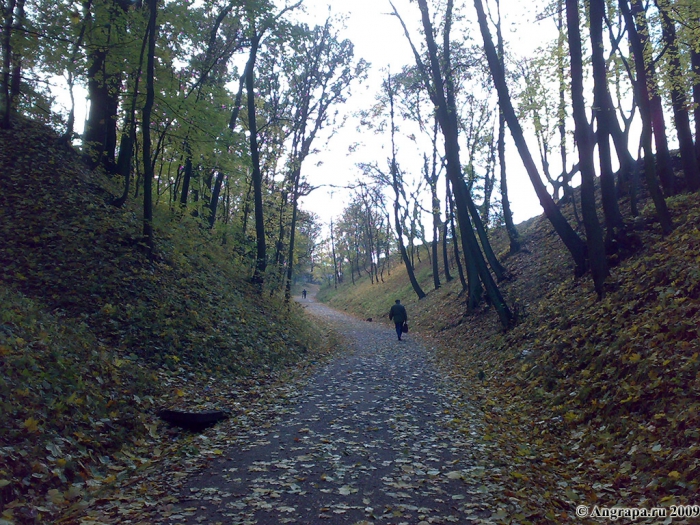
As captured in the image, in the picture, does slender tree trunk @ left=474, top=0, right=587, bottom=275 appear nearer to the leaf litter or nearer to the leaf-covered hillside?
the leaf litter

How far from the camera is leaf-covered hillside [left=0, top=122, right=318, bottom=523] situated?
5168 millimetres

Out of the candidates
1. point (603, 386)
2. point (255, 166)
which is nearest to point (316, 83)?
point (255, 166)

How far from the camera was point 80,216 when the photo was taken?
12.5 m

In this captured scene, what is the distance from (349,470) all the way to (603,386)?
161 inches

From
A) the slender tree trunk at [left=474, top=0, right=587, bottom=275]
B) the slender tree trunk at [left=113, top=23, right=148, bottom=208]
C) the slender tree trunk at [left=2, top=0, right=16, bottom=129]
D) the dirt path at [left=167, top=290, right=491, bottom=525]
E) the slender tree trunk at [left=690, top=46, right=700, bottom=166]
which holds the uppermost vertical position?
the slender tree trunk at [left=2, top=0, right=16, bottom=129]

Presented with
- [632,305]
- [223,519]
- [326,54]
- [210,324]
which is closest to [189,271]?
[210,324]

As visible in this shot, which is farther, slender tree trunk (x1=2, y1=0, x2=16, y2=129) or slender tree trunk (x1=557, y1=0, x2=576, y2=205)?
slender tree trunk (x1=557, y1=0, x2=576, y2=205)

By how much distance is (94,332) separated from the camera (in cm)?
874

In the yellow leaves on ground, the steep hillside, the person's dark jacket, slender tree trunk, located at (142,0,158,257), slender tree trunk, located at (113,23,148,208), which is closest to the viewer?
the steep hillside

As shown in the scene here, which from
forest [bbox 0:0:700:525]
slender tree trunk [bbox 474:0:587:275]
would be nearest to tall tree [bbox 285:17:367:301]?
forest [bbox 0:0:700:525]

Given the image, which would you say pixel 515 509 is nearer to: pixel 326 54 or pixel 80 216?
pixel 80 216

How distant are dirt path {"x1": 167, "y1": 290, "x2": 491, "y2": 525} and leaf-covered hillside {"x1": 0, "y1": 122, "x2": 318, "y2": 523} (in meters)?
1.32

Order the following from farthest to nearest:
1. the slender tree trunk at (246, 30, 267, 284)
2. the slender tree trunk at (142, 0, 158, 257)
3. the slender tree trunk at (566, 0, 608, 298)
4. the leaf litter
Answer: the slender tree trunk at (246, 30, 267, 284) → the slender tree trunk at (142, 0, 158, 257) → the slender tree trunk at (566, 0, 608, 298) → the leaf litter

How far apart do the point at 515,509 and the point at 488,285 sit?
1054 cm
